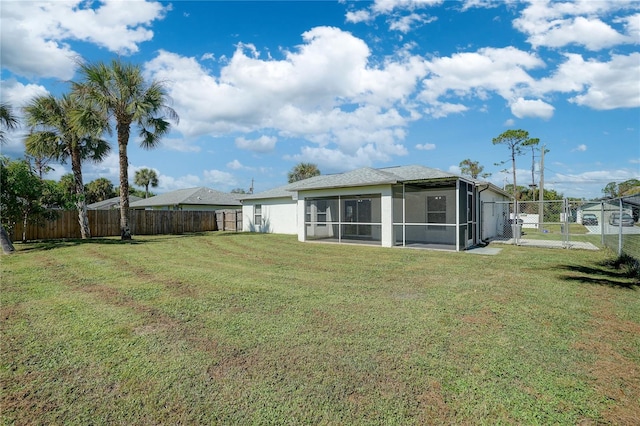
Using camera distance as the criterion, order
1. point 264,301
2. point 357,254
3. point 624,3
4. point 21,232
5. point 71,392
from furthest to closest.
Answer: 1. point 21,232
2. point 357,254
3. point 624,3
4. point 264,301
5. point 71,392

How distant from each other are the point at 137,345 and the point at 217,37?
1156 cm

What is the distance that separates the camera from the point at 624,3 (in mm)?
8547

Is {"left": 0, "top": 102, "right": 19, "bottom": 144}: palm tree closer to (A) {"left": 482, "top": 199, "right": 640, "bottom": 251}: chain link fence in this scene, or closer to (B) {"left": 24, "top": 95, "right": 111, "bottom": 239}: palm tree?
(B) {"left": 24, "top": 95, "right": 111, "bottom": 239}: palm tree

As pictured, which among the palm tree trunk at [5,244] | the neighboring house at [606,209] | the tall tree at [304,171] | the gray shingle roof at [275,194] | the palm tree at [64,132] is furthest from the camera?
the tall tree at [304,171]

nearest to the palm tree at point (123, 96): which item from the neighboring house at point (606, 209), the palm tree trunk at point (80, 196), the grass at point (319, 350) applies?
the palm tree trunk at point (80, 196)

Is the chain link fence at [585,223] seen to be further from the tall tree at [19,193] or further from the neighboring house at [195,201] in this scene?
the neighboring house at [195,201]

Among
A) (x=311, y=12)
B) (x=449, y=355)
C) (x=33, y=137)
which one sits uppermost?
(x=311, y=12)

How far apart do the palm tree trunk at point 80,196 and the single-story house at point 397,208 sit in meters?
9.65

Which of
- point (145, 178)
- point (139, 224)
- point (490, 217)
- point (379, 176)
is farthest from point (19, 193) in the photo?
point (145, 178)

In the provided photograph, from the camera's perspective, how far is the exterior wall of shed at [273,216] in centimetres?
1988

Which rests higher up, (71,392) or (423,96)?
(423,96)

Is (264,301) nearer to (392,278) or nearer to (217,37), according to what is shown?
(392,278)

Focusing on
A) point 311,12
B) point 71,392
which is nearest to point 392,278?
point 71,392

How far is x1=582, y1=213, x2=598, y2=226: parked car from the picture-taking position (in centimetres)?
2426
